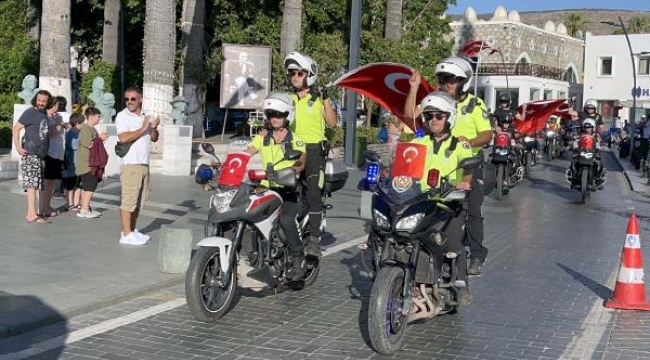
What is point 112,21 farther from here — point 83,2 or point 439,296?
point 439,296

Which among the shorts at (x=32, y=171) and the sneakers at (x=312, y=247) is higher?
the shorts at (x=32, y=171)

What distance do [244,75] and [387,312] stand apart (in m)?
15.1

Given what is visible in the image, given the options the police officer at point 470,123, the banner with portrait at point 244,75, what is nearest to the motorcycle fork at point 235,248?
the police officer at point 470,123

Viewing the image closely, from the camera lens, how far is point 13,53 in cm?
2453

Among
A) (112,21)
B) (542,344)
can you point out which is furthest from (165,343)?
(112,21)

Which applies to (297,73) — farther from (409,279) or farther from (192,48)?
(192,48)

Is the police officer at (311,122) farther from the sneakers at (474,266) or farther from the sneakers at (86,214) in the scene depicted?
the sneakers at (86,214)

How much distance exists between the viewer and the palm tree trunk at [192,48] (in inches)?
1032

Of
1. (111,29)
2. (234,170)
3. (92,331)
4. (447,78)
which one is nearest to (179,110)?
(111,29)

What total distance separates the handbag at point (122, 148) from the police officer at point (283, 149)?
99.8 inches

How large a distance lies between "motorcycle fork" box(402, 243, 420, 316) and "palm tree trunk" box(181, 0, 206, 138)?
20252 millimetres

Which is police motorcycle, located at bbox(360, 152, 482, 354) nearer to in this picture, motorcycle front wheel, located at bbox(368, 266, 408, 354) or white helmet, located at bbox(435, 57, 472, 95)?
motorcycle front wheel, located at bbox(368, 266, 408, 354)

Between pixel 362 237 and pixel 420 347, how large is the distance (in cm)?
535

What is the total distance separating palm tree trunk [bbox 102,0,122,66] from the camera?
2869 centimetres
